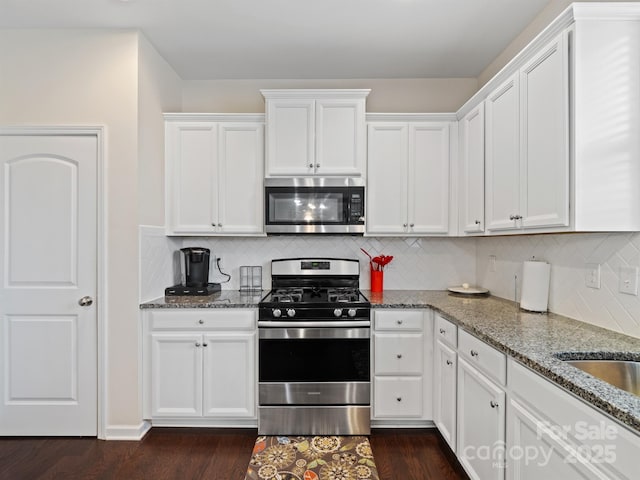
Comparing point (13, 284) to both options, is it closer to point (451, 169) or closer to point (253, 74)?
point (253, 74)

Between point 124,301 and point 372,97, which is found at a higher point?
point 372,97

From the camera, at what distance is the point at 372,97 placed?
319cm

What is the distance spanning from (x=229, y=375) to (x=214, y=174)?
153 cm

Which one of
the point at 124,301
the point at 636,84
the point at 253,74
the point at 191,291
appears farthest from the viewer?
the point at 253,74

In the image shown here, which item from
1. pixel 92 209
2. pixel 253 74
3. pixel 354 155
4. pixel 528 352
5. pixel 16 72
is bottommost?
pixel 528 352

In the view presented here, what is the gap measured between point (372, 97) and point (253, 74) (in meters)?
1.07

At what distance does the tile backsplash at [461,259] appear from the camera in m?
1.70

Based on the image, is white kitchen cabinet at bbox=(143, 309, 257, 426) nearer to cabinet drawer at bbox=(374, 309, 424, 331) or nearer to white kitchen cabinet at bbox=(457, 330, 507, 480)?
cabinet drawer at bbox=(374, 309, 424, 331)

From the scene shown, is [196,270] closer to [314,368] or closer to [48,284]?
[48,284]

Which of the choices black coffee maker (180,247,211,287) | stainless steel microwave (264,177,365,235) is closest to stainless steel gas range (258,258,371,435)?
stainless steel microwave (264,177,365,235)

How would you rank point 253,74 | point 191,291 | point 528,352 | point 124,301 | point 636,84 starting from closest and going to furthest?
1. point 528,352
2. point 636,84
3. point 124,301
4. point 191,291
5. point 253,74

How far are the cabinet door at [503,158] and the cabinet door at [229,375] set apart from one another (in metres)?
1.81

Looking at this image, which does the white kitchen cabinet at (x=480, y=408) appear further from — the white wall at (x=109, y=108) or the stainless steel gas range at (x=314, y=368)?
the white wall at (x=109, y=108)

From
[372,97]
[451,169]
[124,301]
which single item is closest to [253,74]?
[372,97]
